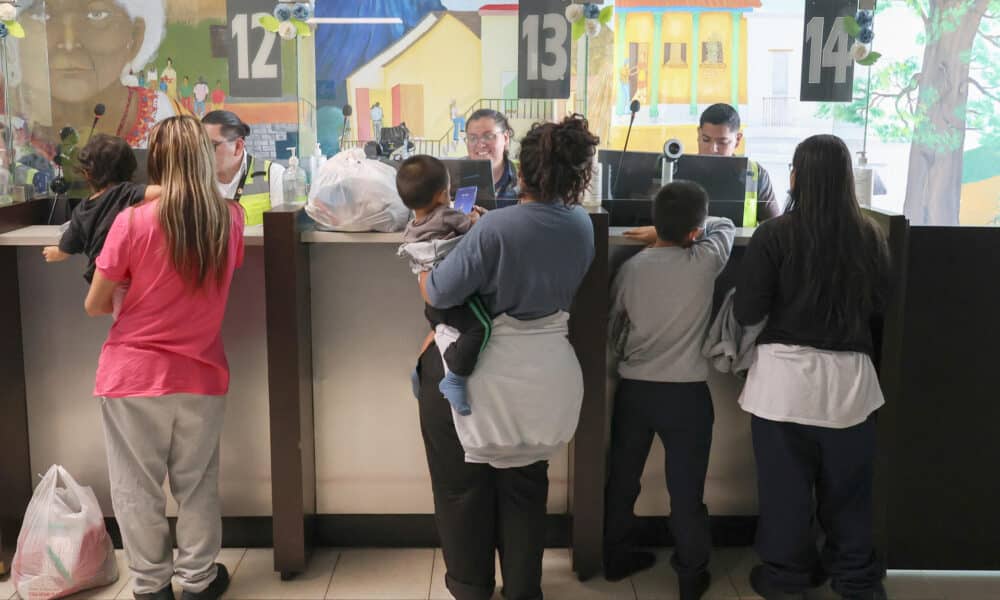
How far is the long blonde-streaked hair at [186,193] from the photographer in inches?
93.3

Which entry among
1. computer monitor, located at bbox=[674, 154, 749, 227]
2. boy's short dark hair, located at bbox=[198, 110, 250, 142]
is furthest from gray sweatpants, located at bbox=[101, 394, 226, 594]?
computer monitor, located at bbox=[674, 154, 749, 227]

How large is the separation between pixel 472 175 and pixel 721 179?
2.79ft

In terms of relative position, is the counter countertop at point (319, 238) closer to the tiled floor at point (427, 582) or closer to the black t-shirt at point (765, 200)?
the black t-shirt at point (765, 200)

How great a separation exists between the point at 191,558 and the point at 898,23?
7435 millimetres

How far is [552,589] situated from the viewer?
2752 mm

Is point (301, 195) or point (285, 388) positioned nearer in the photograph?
point (285, 388)

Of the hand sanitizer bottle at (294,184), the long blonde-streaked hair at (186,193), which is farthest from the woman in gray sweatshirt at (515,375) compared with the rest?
the hand sanitizer bottle at (294,184)

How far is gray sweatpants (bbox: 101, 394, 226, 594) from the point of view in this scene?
8.17 feet

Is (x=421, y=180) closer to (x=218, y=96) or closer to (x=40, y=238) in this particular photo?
(x=40, y=238)

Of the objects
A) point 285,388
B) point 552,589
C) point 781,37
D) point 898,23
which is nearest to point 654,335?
point 552,589

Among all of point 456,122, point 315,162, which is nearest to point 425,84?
point 456,122

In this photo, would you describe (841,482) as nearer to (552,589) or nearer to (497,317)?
(552,589)

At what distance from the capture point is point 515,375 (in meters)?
2.27

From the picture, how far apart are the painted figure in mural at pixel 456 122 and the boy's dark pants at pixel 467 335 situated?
48.4 inches
